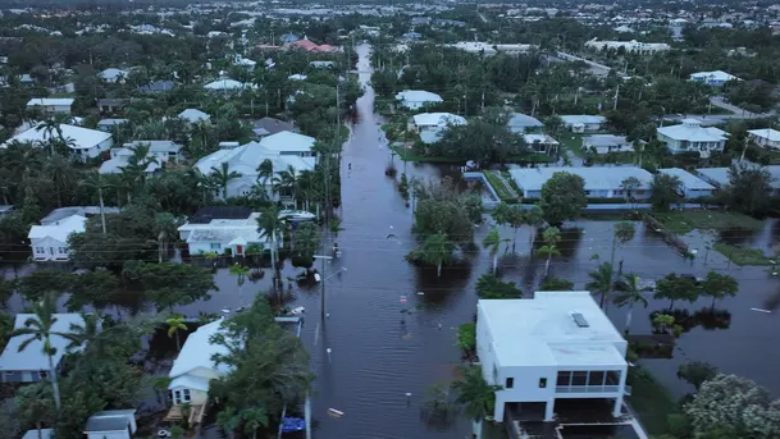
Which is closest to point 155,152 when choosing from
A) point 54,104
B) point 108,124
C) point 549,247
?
point 108,124

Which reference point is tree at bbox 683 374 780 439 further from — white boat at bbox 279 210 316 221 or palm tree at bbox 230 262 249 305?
white boat at bbox 279 210 316 221

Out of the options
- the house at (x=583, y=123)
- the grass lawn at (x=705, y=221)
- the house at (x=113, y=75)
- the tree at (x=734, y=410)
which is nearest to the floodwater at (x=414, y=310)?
the grass lawn at (x=705, y=221)

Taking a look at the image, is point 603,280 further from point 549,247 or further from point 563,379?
point 563,379

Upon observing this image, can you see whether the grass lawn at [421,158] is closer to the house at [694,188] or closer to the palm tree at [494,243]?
the house at [694,188]

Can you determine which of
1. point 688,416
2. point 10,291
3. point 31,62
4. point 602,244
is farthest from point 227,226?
point 31,62

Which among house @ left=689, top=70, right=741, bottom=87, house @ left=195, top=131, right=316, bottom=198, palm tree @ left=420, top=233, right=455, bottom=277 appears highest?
house @ left=689, top=70, right=741, bottom=87

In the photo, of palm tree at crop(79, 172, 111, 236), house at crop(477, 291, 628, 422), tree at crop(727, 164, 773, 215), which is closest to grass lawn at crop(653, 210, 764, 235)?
tree at crop(727, 164, 773, 215)

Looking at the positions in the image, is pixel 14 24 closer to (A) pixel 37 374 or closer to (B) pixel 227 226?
(B) pixel 227 226
